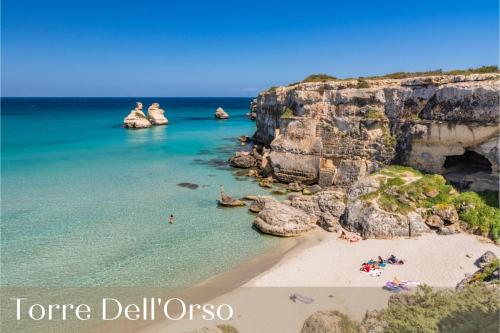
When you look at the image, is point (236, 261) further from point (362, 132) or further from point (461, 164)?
point (461, 164)

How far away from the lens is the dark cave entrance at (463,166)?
74.6ft

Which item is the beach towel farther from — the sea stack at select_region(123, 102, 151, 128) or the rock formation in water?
the sea stack at select_region(123, 102, 151, 128)

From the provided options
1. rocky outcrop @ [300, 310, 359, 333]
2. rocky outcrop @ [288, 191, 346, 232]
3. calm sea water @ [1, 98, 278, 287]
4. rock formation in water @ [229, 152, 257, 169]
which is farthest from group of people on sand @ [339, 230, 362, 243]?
rock formation in water @ [229, 152, 257, 169]

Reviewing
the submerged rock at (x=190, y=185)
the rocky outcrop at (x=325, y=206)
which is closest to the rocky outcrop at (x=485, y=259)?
the rocky outcrop at (x=325, y=206)

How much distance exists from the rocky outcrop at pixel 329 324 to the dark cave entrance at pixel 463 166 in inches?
633

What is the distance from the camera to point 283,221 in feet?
67.0

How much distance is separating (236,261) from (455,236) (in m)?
11.8

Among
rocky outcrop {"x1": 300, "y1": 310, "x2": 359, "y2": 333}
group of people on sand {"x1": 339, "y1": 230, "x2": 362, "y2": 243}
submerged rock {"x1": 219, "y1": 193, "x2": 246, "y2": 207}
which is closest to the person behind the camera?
rocky outcrop {"x1": 300, "y1": 310, "x2": 359, "y2": 333}

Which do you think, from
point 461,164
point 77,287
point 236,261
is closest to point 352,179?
point 461,164

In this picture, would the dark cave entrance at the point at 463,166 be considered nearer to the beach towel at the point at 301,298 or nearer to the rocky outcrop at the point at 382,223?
the rocky outcrop at the point at 382,223

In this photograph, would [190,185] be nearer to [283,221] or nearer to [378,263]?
[283,221]

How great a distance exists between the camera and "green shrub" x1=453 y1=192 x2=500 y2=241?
18.5 metres

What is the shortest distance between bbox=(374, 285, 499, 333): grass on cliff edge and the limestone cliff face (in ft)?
44.9

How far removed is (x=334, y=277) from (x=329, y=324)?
550 cm
